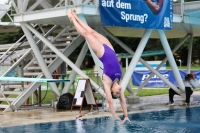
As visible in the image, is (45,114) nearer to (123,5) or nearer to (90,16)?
(90,16)

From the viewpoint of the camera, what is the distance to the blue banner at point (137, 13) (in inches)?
666

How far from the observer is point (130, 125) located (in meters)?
14.1

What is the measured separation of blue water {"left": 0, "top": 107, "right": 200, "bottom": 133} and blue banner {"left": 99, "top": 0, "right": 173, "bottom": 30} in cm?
366

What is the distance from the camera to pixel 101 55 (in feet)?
26.0

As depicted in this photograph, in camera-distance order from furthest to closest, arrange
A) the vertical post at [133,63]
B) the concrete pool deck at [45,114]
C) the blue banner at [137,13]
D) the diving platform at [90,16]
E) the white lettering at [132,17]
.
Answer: the vertical post at [133,63] < the white lettering at [132,17] < the blue banner at [137,13] < the diving platform at [90,16] < the concrete pool deck at [45,114]

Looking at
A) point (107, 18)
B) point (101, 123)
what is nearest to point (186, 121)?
point (101, 123)

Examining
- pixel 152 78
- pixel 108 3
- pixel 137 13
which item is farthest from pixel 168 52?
pixel 152 78

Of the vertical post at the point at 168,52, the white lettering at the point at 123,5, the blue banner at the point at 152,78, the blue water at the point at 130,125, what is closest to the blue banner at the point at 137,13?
the white lettering at the point at 123,5

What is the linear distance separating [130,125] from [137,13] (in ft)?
18.3

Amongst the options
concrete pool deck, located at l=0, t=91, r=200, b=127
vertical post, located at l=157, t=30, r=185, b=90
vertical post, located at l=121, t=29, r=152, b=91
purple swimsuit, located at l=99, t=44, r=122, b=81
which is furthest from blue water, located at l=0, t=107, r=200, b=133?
purple swimsuit, located at l=99, t=44, r=122, b=81

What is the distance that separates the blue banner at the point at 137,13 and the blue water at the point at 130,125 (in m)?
3.66

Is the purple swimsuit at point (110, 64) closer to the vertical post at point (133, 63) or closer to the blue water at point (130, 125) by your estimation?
the blue water at point (130, 125)

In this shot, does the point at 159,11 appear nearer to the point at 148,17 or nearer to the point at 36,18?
the point at 148,17

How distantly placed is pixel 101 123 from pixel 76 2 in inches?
191
